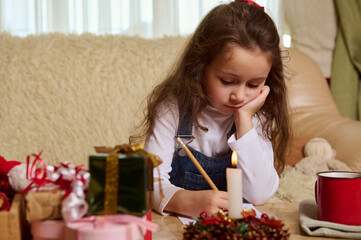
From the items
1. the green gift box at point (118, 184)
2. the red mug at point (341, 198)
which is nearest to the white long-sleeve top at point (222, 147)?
the red mug at point (341, 198)

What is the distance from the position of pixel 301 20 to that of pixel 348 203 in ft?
6.75

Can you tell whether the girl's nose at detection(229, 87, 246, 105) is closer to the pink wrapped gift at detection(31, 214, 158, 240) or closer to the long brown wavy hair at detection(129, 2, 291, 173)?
the long brown wavy hair at detection(129, 2, 291, 173)

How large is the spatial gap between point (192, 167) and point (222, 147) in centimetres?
11

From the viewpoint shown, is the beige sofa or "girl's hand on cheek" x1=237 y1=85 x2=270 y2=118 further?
the beige sofa

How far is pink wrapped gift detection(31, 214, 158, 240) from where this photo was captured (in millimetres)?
553

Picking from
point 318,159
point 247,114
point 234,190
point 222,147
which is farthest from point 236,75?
point 318,159

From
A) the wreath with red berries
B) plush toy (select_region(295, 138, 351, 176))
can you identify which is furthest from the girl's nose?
plush toy (select_region(295, 138, 351, 176))

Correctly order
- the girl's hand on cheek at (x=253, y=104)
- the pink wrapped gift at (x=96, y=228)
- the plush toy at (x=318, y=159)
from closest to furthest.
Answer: the pink wrapped gift at (x=96, y=228), the girl's hand on cheek at (x=253, y=104), the plush toy at (x=318, y=159)

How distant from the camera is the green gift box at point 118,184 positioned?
1.91 ft

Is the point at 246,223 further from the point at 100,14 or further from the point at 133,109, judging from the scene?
the point at 100,14

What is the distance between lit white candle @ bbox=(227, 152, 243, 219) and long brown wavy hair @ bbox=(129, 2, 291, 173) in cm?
53

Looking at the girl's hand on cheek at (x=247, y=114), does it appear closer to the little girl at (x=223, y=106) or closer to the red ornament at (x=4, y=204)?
the little girl at (x=223, y=106)

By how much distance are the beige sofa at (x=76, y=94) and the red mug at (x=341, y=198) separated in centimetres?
111

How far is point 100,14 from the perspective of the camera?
2447mm
